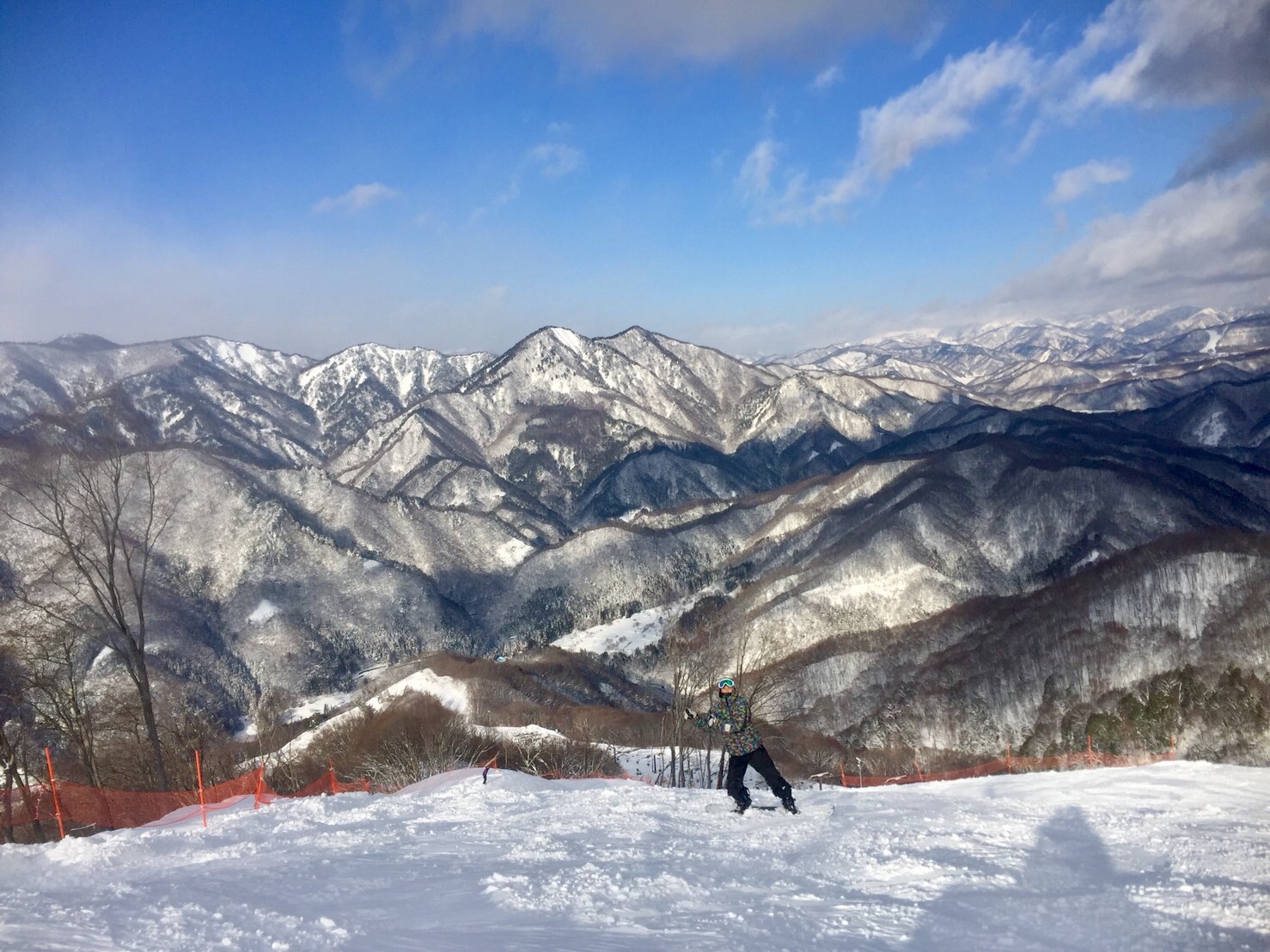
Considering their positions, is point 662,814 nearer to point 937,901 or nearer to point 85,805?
point 937,901

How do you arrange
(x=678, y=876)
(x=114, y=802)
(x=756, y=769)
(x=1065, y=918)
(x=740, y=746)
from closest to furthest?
(x=1065, y=918), (x=678, y=876), (x=740, y=746), (x=756, y=769), (x=114, y=802)

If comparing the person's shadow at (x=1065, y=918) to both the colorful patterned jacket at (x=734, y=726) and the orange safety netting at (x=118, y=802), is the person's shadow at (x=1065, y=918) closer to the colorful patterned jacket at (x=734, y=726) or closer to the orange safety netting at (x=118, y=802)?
the colorful patterned jacket at (x=734, y=726)

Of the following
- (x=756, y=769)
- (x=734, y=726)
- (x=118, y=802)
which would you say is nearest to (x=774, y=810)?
(x=756, y=769)

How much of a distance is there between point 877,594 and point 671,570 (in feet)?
218

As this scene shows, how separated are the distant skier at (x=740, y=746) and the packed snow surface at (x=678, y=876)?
490mm

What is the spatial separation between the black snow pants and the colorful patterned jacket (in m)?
0.12

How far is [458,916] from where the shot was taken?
390 inches

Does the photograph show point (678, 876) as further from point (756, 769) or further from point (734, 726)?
point (756, 769)

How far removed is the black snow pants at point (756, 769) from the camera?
620 inches

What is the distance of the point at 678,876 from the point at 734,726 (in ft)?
15.4

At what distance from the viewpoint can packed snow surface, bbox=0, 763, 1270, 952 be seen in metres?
9.14

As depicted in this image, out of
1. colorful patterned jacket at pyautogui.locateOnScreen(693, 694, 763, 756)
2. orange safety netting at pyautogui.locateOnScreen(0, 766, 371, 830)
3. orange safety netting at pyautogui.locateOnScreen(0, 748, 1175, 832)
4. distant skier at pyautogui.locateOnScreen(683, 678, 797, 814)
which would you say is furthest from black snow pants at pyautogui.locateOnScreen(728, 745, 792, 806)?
orange safety netting at pyautogui.locateOnScreen(0, 766, 371, 830)

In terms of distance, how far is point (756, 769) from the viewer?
15.9m

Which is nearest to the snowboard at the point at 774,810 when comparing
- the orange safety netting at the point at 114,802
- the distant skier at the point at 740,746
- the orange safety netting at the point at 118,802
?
the distant skier at the point at 740,746
